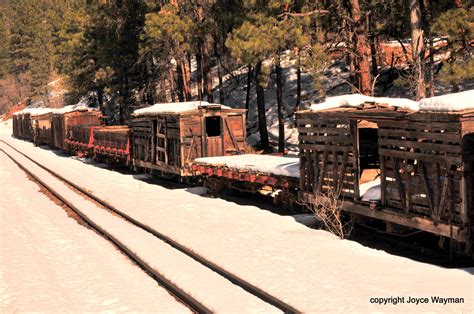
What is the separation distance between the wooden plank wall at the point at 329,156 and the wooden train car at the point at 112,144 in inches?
612

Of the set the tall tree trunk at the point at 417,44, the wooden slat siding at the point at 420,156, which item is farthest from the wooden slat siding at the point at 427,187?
the tall tree trunk at the point at 417,44

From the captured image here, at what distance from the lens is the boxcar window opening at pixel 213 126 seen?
23.9 metres

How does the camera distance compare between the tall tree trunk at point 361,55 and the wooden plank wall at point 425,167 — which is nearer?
the wooden plank wall at point 425,167

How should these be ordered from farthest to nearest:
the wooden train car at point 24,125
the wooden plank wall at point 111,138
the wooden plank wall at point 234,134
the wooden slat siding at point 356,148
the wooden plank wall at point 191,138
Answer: the wooden train car at point 24,125 → the wooden plank wall at point 111,138 → the wooden plank wall at point 234,134 → the wooden plank wall at point 191,138 → the wooden slat siding at point 356,148

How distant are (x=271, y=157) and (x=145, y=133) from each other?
7.18 m

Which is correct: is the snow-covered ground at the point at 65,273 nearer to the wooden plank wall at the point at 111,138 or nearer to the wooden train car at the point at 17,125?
the wooden plank wall at the point at 111,138

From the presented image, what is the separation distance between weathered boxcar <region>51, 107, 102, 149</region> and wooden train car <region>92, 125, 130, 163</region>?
7394mm

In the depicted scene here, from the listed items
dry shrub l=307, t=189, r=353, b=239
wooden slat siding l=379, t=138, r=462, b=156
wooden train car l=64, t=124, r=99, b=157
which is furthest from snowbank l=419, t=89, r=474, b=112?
wooden train car l=64, t=124, r=99, b=157

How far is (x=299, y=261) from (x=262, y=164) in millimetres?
6698

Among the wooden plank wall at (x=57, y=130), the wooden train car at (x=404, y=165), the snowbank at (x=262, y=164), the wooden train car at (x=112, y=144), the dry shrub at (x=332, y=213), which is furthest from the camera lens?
the wooden plank wall at (x=57, y=130)

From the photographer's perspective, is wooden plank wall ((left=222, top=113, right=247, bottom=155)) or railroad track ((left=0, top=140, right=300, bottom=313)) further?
wooden plank wall ((left=222, top=113, right=247, bottom=155))

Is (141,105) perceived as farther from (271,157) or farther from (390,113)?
(390,113)

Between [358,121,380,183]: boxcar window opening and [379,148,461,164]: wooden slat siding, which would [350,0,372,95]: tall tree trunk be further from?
[379,148,461,164]: wooden slat siding

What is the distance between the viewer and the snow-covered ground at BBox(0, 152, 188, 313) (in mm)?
9492
